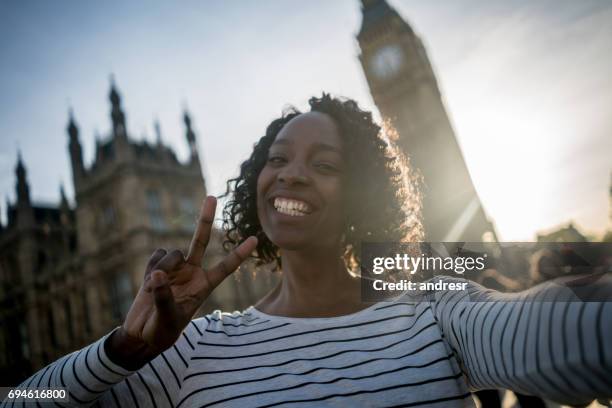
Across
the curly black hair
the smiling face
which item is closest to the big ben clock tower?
the curly black hair

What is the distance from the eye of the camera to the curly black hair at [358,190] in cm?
231

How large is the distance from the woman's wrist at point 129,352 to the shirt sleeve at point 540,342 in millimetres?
1113

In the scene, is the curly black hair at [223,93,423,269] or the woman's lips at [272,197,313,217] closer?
the woman's lips at [272,197,313,217]

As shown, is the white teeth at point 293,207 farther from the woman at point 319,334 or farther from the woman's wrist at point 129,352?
the woman's wrist at point 129,352

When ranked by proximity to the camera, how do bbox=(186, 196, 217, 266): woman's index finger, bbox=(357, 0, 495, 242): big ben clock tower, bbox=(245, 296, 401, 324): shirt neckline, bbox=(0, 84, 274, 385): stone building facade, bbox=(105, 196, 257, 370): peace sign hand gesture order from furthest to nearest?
bbox=(0, 84, 274, 385): stone building facade < bbox=(357, 0, 495, 242): big ben clock tower < bbox=(245, 296, 401, 324): shirt neckline < bbox=(186, 196, 217, 266): woman's index finger < bbox=(105, 196, 257, 370): peace sign hand gesture

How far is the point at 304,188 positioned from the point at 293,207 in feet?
0.39

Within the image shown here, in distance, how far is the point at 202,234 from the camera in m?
1.59

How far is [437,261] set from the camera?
1.83 meters

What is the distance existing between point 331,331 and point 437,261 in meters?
0.59

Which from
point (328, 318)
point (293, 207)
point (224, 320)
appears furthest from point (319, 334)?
point (293, 207)

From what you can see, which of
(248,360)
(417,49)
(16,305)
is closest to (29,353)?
(16,305)

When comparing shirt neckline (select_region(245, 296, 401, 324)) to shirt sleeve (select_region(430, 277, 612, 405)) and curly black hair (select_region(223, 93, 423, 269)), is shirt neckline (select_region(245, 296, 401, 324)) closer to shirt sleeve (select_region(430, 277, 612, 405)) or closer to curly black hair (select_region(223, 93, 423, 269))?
shirt sleeve (select_region(430, 277, 612, 405))

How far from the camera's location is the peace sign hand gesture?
1.27 m

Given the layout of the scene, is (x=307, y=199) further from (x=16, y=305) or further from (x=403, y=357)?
(x=16, y=305)
